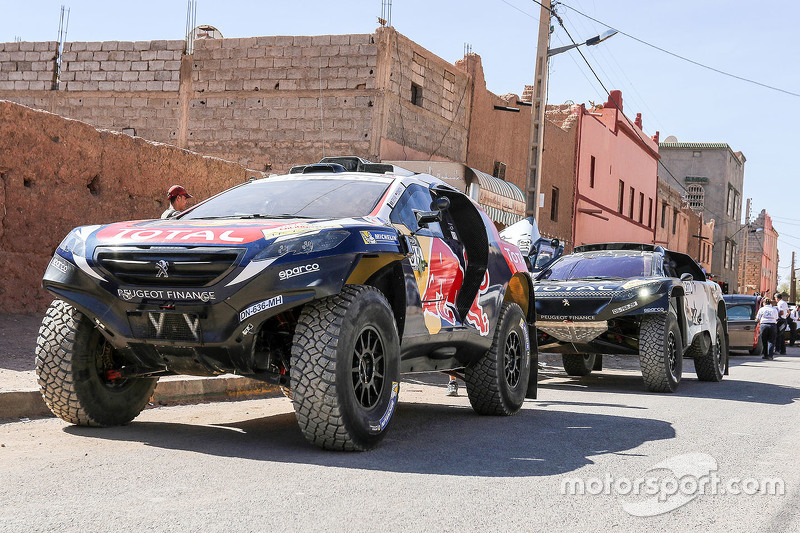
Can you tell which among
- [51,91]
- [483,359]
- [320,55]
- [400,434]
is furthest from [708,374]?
[51,91]

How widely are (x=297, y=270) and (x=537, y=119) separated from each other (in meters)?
16.2

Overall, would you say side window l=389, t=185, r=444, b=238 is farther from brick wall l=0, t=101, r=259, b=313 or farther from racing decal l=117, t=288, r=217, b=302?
brick wall l=0, t=101, r=259, b=313

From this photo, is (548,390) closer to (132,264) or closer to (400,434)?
(400,434)

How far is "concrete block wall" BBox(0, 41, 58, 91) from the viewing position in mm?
23750

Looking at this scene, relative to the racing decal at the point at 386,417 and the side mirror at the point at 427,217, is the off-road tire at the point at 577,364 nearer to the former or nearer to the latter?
the side mirror at the point at 427,217

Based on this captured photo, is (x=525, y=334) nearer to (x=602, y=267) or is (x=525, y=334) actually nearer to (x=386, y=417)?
(x=386, y=417)

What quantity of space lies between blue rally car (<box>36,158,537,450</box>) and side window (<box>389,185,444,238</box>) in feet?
0.06

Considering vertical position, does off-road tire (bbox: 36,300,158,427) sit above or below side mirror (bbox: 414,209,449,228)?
below

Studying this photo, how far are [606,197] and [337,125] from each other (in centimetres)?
2163

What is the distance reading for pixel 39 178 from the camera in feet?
34.8

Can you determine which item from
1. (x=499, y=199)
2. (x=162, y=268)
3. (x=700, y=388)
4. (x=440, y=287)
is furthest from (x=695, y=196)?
(x=162, y=268)

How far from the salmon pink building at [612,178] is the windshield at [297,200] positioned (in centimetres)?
2920

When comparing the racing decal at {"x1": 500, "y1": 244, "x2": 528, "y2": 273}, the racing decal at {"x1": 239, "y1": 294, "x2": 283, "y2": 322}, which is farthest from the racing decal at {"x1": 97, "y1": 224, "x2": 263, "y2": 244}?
the racing decal at {"x1": 500, "y1": 244, "x2": 528, "y2": 273}

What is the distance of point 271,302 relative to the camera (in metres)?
5.15
